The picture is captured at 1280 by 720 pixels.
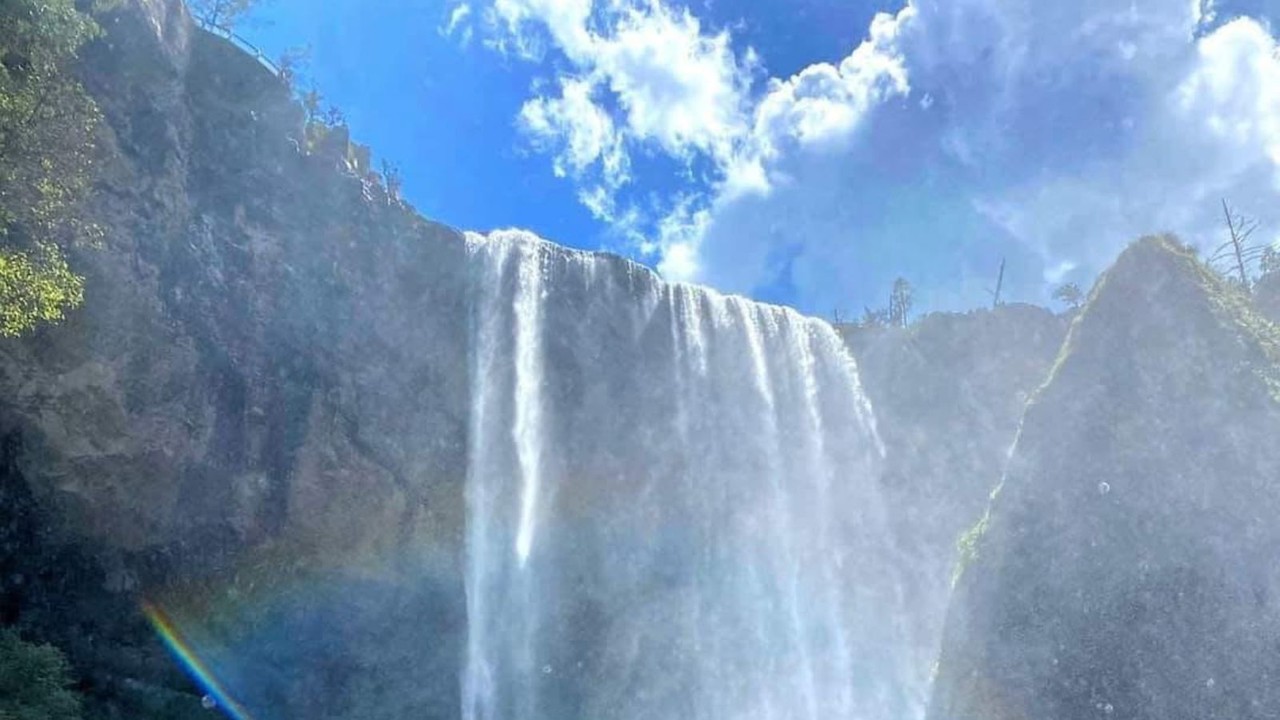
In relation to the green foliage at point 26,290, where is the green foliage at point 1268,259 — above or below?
above

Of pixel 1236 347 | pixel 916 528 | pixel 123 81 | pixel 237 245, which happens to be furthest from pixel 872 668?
pixel 123 81

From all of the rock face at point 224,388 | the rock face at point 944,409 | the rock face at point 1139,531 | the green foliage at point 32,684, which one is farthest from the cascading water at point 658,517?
the rock face at point 1139,531

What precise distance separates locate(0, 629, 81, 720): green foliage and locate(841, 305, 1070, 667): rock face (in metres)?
29.7

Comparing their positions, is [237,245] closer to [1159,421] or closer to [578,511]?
[578,511]

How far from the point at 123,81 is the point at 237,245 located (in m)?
5.33

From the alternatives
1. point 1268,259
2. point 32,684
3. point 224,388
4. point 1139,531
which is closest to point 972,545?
point 1139,531

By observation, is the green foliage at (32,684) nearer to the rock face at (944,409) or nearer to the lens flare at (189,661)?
the lens flare at (189,661)

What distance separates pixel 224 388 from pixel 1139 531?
23911 mm

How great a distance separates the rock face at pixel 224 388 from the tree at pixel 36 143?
204 inches

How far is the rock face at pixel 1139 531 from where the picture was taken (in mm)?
17172

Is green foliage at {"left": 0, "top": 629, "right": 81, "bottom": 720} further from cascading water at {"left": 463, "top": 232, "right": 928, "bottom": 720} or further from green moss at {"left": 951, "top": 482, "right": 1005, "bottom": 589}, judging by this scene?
green moss at {"left": 951, "top": 482, "right": 1005, "bottom": 589}

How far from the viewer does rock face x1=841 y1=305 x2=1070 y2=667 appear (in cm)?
3881

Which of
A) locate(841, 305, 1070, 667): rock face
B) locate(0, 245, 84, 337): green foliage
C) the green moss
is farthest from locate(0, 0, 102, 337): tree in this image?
locate(841, 305, 1070, 667): rock face

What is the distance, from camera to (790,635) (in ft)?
116
